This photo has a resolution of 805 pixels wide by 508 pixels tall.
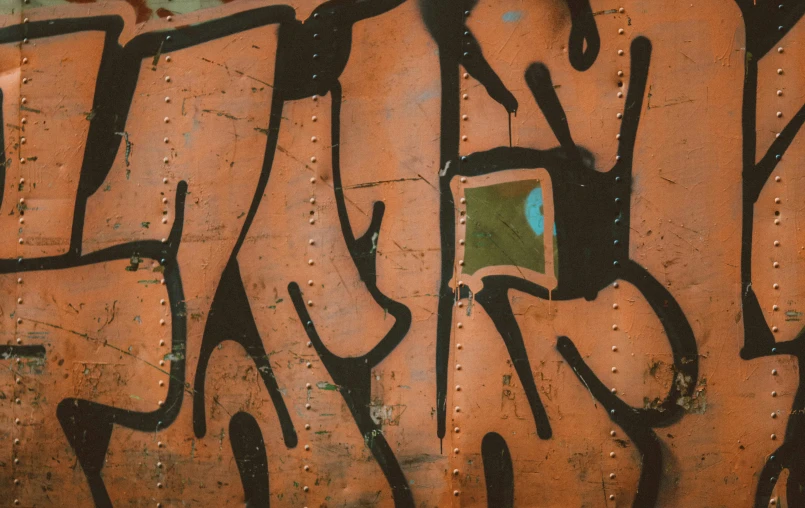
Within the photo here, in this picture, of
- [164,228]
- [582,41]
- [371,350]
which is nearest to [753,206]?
[582,41]

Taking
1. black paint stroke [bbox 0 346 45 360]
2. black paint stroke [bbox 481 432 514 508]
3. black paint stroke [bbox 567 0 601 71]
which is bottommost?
black paint stroke [bbox 481 432 514 508]

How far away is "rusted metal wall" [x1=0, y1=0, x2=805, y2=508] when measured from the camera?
6.12 feet

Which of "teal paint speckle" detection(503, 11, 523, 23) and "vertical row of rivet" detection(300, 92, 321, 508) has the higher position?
"teal paint speckle" detection(503, 11, 523, 23)

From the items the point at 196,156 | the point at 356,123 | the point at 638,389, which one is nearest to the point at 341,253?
the point at 356,123

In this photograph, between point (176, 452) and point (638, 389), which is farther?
point (176, 452)

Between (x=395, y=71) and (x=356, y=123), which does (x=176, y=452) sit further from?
(x=395, y=71)

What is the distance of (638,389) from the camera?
6.18 feet

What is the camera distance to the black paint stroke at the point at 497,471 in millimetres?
1911

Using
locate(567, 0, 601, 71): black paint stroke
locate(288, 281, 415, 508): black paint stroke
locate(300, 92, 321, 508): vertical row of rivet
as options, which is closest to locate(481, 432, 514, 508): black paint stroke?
locate(288, 281, 415, 508): black paint stroke

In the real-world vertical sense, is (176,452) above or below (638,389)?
below

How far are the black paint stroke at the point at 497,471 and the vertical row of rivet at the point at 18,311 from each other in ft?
5.60

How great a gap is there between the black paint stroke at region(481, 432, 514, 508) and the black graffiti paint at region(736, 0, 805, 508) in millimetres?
805

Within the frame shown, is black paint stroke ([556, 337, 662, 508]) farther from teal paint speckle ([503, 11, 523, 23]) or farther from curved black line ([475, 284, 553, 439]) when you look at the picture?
teal paint speckle ([503, 11, 523, 23])

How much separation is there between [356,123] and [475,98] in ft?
1.39
